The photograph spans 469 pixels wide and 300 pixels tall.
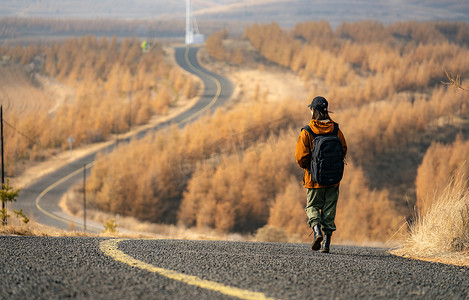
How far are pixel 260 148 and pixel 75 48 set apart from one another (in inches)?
2429

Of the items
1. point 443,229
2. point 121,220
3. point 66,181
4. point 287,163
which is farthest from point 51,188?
point 443,229

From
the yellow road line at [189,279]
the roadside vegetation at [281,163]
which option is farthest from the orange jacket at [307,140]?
the roadside vegetation at [281,163]

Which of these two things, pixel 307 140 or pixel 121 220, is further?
pixel 121 220

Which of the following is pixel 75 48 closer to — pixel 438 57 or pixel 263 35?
pixel 263 35

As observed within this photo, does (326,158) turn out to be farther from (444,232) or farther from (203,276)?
(203,276)

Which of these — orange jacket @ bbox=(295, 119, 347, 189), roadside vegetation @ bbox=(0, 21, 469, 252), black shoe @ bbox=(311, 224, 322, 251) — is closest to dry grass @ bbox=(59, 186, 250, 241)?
roadside vegetation @ bbox=(0, 21, 469, 252)

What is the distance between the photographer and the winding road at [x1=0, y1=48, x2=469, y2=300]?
3.97 metres

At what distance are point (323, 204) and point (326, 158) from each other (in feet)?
2.48

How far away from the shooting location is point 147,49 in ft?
319

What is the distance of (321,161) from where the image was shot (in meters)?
6.57

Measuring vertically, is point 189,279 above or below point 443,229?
above

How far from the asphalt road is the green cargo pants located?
3.62 feet

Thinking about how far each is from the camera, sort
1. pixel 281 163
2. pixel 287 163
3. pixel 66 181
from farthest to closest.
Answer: pixel 66 181
pixel 287 163
pixel 281 163

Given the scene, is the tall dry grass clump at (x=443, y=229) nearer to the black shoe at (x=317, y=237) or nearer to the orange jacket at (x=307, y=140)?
the black shoe at (x=317, y=237)
